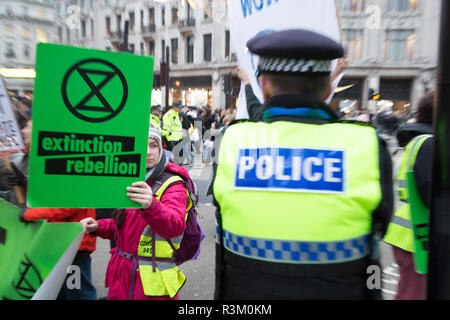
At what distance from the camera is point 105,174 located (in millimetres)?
1376

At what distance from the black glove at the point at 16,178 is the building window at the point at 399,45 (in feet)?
88.3

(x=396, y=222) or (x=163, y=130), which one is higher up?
(x=163, y=130)

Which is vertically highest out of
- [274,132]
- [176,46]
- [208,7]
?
[176,46]

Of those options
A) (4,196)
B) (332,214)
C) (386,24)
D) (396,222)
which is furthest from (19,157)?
(386,24)

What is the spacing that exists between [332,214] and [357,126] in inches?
13.0

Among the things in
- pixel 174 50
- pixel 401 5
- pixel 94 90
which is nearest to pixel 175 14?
pixel 174 50

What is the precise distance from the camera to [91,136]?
1.34 meters

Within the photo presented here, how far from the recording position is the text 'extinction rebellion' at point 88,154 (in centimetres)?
130

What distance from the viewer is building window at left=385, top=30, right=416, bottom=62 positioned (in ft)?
77.1

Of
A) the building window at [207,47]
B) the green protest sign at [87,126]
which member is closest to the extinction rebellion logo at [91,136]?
the green protest sign at [87,126]

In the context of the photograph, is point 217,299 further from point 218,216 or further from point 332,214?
point 332,214

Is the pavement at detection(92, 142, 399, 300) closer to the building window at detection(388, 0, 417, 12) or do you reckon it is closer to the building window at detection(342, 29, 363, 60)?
the building window at detection(342, 29, 363, 60)

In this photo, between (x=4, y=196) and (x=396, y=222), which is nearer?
(x=4, y=196)

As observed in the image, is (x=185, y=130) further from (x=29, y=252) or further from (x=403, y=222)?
(x=29, y=252)
